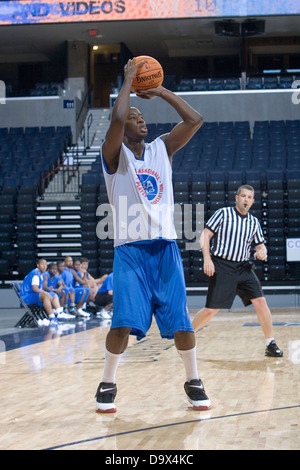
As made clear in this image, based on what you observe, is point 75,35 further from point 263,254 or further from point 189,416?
point 189,416

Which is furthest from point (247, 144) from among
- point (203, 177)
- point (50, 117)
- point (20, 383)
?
point (20, 383)

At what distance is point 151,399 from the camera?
4750 millimetres

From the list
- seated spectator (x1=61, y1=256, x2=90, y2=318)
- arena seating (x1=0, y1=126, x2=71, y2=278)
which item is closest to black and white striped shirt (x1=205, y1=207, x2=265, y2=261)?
seated spectator (x1=61, y1=256, x2=90, y2=318)

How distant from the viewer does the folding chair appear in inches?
454

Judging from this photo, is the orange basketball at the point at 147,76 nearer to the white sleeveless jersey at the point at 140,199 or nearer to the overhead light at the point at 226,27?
the white sleeveless jersey at the point at 140,199

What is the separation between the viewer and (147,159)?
441cm

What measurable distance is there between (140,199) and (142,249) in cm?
30

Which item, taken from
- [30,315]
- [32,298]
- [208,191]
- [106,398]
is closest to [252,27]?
[208,191]

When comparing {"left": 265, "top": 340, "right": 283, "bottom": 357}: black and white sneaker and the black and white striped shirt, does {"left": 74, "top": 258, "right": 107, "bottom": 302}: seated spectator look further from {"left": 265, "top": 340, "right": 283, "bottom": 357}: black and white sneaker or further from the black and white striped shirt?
{"left": 265, "top": 340, "right": 283, "bottom": 357}: black and white sneaker

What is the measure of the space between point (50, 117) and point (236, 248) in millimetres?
16581

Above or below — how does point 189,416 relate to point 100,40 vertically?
below

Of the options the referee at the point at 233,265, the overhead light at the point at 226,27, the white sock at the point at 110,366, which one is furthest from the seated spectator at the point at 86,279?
the overhead light at the point at 226,27

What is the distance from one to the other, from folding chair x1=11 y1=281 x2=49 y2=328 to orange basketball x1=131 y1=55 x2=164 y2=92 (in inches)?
302

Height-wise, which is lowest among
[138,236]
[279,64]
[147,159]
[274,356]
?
[274,356]
